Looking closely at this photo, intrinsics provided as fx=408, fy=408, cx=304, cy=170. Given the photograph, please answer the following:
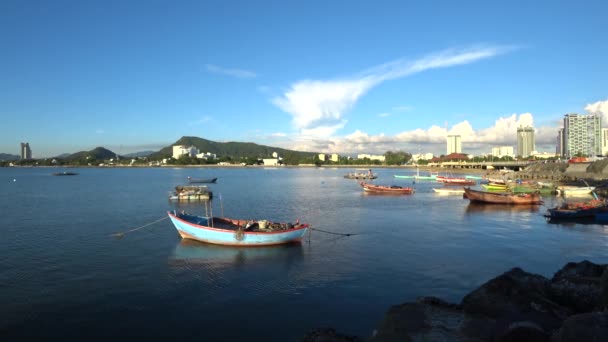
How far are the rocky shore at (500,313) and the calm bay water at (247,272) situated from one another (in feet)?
8.63

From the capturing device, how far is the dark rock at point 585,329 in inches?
273

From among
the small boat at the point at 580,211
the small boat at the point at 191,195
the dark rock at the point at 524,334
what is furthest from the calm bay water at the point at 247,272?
the small boat at the point at 191,195

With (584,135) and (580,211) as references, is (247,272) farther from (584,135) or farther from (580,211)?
(584,135)

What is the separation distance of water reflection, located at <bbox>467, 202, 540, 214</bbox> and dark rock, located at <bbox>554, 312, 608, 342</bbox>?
35.7m

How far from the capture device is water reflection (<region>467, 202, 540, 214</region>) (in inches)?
1662

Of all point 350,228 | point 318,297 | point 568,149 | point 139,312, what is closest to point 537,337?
point 318,297

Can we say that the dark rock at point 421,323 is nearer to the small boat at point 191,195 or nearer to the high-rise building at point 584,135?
the small boat at point 191,195

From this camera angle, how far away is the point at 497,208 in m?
44.5

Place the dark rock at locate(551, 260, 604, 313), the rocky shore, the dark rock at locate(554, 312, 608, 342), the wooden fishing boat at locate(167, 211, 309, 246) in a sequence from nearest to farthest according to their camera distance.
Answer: the dark rock at locate(554, 312, 608, 342) < the rocky shore < the dark rock at locate(551, 260, 604, 313) < the wooden fishing boat at locate(167, 211, 309, 246)

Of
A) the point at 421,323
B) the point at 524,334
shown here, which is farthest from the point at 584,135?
the point at 524,334

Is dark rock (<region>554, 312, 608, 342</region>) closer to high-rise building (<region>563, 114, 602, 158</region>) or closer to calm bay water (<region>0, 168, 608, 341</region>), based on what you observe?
calm bay water (<region>0, 168, 608, 341</region>)

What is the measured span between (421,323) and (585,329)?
11.3ft

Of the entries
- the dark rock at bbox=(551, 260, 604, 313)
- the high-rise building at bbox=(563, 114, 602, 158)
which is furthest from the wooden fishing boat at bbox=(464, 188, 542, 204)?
the high-rise building at bbox=(563, 114, 602, 158)

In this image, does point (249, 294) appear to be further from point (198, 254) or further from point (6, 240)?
point (6, 240)
